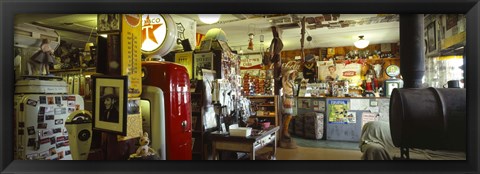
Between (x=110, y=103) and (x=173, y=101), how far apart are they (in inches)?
26.3

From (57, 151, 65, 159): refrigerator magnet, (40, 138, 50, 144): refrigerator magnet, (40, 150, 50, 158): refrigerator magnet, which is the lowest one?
(57, 151, 65, 159): refrigerator magnet

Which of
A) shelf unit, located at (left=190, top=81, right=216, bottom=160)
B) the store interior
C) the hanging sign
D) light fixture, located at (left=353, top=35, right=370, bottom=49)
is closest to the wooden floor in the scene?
the store interior

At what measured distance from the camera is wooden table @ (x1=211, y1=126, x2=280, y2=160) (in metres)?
2.82

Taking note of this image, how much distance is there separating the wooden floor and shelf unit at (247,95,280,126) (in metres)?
0.61

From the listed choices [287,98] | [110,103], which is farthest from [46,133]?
[287,98]

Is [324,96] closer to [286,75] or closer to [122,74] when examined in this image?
[286,75]

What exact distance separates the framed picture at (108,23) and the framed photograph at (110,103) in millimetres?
336

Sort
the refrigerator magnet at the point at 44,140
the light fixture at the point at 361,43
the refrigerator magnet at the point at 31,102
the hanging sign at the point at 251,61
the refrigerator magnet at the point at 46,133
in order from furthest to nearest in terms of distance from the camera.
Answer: the light fixture at the point at 361,43, the hanging sign at the point at 251,61, the refrigerator magnet at the point at 46,133, the refrigerator magnet at the point at 44,140, the refrigerator magnet at the point at 31,102

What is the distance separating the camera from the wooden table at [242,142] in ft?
9.26

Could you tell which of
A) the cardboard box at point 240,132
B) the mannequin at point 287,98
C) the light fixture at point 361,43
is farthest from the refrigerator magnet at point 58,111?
the light fixture at point 361,43

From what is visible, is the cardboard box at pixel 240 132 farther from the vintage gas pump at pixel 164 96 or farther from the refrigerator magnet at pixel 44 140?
the refrigerator magnet at pixel 44 140

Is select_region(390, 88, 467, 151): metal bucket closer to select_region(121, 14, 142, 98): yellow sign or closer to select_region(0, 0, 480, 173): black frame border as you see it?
select_region(0, 0, 480, 173): black frame border
